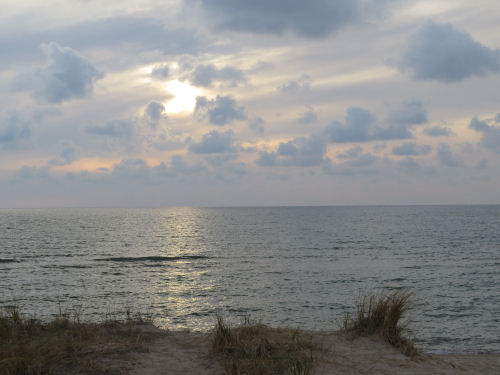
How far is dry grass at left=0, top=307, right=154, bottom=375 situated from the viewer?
335 inches

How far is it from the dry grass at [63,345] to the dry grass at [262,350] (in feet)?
7.11

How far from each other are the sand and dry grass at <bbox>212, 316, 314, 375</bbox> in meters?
0.29

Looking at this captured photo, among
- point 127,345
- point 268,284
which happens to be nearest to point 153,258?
point 268,284

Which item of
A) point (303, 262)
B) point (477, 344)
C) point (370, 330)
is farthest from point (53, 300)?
point (303, 262)

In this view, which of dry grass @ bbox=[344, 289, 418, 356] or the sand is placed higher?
dry grass @ bbox=[344, 289, 418, 356]

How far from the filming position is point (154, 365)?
9.63 meters

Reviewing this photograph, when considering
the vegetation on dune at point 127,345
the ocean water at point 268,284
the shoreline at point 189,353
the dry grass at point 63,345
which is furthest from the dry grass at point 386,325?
the dry grass at point 63,345

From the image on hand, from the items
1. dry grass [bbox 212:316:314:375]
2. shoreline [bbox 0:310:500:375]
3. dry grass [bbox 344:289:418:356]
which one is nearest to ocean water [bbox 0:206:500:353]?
shoreline [bbox 0:310:500:375]

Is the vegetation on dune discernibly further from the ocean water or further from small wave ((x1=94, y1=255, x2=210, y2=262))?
small wave ((x1=94, y1=255, x2=210, y2=262))

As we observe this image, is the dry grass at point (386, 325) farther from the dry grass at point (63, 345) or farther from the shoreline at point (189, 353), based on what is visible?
the dry grass at point (63, 345)

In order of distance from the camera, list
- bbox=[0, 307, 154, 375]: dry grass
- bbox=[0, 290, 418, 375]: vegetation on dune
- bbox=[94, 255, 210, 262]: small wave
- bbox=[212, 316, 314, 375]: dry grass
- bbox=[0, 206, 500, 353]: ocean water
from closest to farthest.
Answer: bbox=[0, 307, 154, 375]: dry grass, bbox=[0, 290, 418, 375]: vegetation on dune, bbox=[212, 316, 314, 375]: dry grass, bbox=[0, 206, 500, 353]: ocean water, bbox=[94, 255, 210, 262]: small wave

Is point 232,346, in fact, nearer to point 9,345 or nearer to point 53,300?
point 9,345

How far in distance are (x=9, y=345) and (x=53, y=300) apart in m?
17.0

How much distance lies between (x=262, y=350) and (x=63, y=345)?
4563 mm
